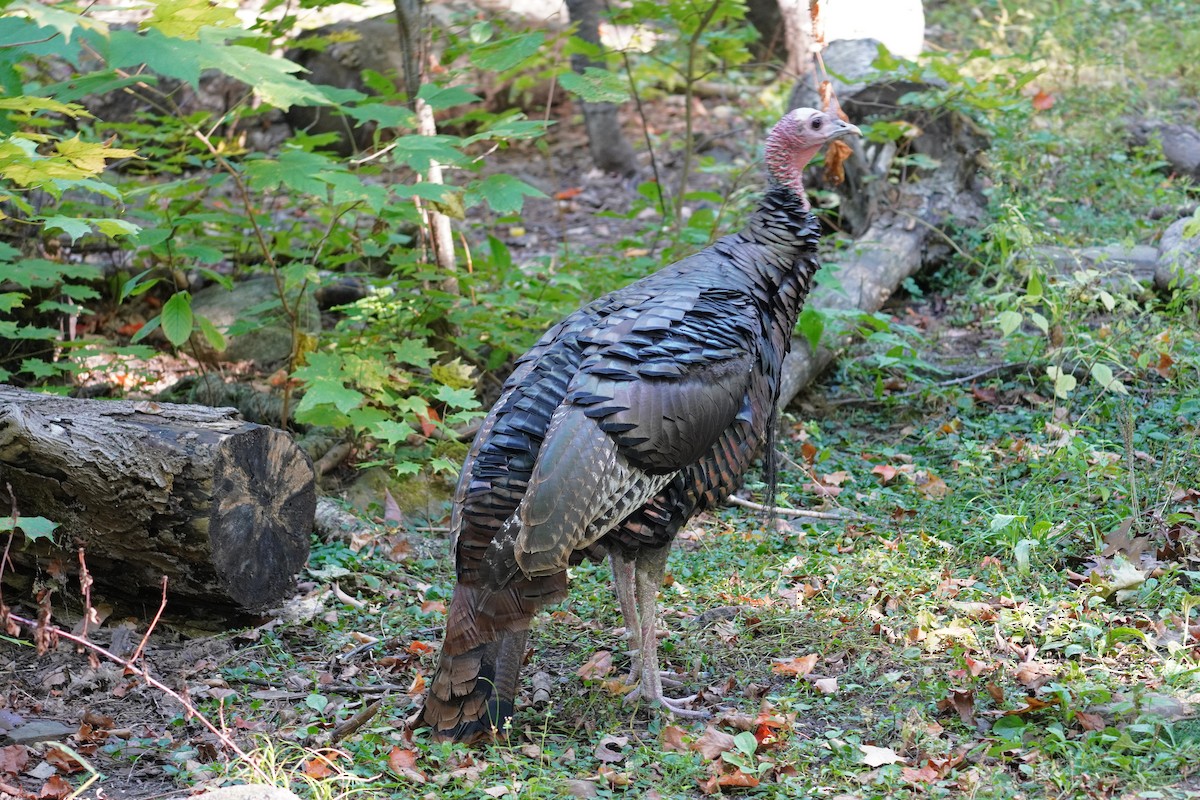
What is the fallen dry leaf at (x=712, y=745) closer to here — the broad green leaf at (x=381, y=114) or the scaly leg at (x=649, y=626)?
the scaly leg at (x=649, y=626)

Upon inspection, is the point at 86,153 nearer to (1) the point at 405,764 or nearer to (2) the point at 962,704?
(1) the point at 405,764

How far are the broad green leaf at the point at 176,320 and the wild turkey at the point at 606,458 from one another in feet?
7.75

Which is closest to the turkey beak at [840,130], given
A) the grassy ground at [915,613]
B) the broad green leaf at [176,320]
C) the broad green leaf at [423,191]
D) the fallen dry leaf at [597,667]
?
the grassy ground at [915,613]

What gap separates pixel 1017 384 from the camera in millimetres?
6980

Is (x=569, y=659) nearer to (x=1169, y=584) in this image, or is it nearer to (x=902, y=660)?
(x=902, y=660)

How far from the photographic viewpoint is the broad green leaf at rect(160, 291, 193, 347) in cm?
578

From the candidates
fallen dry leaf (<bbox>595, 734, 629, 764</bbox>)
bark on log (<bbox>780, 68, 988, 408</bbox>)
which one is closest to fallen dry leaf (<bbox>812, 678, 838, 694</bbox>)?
fallen dry leaf (<bbox>595, 734, 629, 764</bbox>)

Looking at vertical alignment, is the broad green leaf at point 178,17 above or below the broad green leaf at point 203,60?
above

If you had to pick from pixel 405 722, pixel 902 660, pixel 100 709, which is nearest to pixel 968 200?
pixel 902 660

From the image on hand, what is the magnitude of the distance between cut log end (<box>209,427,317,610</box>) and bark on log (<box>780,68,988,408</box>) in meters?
4.67

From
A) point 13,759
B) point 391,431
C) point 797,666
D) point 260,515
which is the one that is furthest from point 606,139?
point 13,759

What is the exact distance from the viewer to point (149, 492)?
4289mm

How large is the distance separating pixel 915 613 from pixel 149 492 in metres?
3.24

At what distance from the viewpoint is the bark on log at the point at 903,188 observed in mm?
8211
